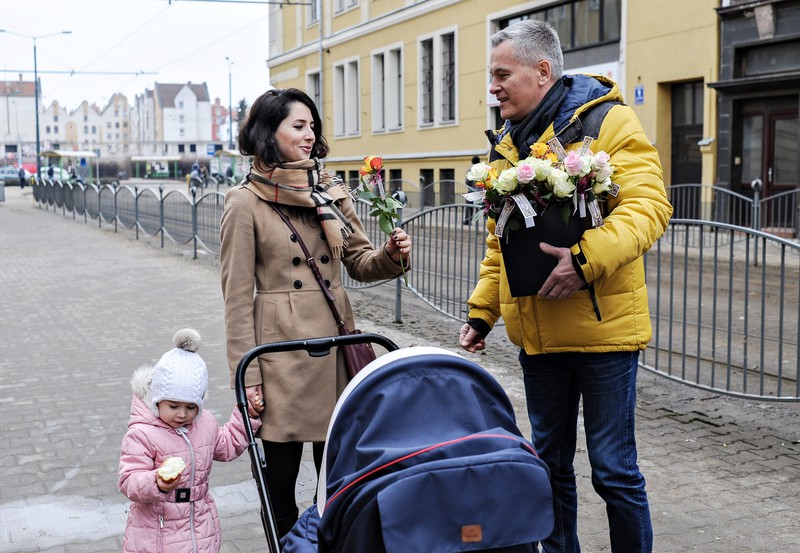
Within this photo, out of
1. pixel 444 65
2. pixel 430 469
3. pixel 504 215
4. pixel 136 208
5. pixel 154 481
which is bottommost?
pixel 154 481

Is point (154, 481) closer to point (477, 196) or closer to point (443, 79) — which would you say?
point (477, 196)

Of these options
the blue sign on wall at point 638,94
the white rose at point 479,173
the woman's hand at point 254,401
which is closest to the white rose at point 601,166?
the white rose at point 479,173

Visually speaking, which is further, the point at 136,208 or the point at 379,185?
the point at 136,208

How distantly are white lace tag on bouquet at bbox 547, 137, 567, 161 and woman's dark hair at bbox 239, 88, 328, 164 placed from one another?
96 centimetres

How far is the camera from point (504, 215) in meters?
3.35

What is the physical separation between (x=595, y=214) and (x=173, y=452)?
67.9 inches

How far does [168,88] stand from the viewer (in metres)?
155

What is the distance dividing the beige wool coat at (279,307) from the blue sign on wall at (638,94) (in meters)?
20.3

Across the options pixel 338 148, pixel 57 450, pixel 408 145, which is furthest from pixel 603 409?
A: pixel 338 148

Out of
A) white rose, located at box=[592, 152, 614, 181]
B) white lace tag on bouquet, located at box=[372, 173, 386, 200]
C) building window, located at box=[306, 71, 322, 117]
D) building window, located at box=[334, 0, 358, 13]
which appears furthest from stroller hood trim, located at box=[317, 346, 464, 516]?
building window, located at box=[306, 71, 322, 117]

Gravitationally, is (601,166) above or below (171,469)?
above

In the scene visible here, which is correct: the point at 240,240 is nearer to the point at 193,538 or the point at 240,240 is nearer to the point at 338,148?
the point at 193,538

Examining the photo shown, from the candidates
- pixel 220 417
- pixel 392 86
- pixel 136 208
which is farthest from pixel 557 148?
pixel 392 86

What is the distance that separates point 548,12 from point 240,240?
24.4 metres
